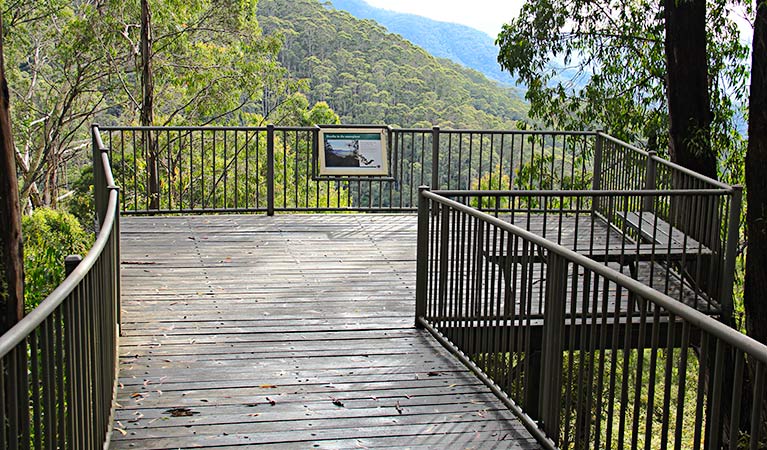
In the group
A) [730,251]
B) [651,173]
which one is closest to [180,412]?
[730,251]

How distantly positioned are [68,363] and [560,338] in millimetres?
2365

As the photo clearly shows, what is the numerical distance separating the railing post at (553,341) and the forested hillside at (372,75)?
33.5 meters

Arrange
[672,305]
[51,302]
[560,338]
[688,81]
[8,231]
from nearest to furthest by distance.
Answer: [51,302] → [672,305] → [560,338] → [8,231] → [688,81]

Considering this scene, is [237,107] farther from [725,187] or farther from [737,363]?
[737,363]

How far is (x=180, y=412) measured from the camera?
5.09 meters

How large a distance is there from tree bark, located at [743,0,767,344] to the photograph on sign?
4.82 metres

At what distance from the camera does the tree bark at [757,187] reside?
28.8 ft

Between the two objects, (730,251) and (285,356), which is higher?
(730,251)

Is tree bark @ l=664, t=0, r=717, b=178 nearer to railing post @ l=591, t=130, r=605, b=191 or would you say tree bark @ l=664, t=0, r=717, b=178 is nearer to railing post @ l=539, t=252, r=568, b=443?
railing post @ l=591, t=130, r=605, b=191

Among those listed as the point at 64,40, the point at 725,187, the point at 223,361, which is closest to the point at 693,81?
the point at 725,187

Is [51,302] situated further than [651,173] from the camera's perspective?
No

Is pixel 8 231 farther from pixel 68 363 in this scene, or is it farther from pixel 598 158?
pixel 598 158

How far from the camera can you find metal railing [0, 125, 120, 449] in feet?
8.67

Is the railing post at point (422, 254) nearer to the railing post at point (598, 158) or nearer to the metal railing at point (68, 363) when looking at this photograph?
the metal railing at point (68, 363)
